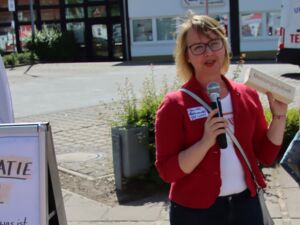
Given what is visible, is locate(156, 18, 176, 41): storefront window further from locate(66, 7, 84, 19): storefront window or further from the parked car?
the parked car

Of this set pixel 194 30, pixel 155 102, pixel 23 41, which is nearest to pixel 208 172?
pixel 194 30

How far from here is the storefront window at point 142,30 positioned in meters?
28.5

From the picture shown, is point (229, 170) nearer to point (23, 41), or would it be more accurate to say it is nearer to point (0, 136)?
point (0, 136)

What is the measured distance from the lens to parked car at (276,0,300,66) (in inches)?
623

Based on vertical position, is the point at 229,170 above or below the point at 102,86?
above

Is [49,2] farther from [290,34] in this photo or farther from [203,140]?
[203,140]

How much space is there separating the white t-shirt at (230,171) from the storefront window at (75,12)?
29.1m

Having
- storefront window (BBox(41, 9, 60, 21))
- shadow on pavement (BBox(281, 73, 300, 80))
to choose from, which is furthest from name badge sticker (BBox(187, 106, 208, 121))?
storefront window (BBox(41, 9, 60, 21))

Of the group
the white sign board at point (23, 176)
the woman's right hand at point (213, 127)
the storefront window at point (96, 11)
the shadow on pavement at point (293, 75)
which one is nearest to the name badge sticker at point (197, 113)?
the woman's right hand at point (213, 127)

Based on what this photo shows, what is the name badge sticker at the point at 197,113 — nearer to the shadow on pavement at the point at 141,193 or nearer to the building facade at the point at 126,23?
the shadow on pavement at the point at 141,193

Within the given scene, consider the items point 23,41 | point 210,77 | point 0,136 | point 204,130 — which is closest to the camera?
point 204,130

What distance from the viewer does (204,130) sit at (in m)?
2.49

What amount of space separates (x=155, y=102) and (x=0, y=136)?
344 cm

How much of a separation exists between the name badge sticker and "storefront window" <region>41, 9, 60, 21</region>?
29900mm
